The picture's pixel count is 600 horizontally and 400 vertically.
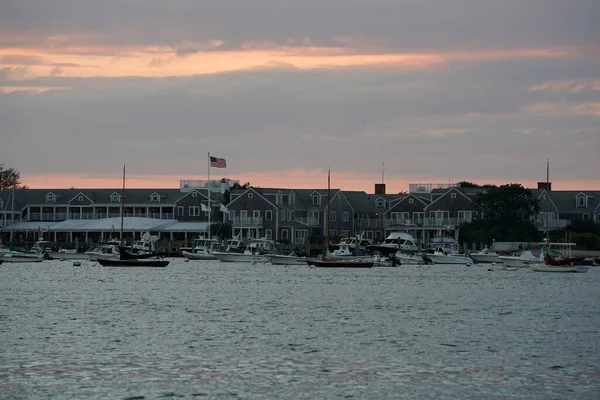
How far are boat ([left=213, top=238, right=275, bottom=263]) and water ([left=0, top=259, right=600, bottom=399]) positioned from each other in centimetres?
4561

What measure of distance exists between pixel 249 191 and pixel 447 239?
87.7ft

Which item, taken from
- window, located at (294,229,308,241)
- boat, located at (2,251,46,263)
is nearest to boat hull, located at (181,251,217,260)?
boat, located at (2,251,46,263)

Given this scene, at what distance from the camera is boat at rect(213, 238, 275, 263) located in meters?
123

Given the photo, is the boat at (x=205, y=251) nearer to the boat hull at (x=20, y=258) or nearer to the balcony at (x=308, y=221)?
the boat hull at (x=20, y=258)

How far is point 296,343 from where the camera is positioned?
41469mm

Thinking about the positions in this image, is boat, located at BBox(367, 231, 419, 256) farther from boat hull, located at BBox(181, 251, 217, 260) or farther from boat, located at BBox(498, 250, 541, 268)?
boat, located at BBox(498, 250, 541, 268)

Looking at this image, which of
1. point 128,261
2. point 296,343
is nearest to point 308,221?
point 128,261

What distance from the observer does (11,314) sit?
5266cm

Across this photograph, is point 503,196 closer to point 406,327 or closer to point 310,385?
point 406,327

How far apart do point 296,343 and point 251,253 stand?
278ft

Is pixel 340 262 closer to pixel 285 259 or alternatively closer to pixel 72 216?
pixel 285 259

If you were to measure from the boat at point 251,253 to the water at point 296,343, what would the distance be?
150ft

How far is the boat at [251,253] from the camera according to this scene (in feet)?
403

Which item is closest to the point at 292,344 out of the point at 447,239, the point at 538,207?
the point at 447,239
